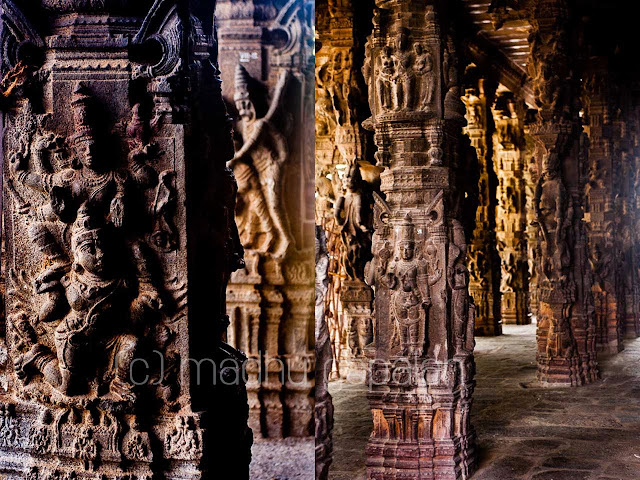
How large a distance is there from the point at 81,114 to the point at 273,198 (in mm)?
5236

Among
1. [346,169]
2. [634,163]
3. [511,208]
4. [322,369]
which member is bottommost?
[322,369]

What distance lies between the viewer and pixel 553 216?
11742 millimetres

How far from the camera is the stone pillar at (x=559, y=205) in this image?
A: 37.9ft

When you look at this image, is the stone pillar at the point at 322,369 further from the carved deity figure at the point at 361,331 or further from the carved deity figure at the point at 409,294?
the carved deity figure at the point at 361,331

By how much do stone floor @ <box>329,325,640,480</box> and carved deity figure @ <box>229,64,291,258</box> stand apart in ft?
7.52

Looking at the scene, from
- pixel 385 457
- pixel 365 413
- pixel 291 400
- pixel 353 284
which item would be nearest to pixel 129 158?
pixel 385 457

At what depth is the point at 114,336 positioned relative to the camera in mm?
2977

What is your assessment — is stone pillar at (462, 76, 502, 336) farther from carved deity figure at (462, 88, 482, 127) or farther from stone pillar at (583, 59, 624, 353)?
Result: stone pillar at (583, 59, 624, 353)

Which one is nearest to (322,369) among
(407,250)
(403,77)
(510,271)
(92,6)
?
(407,250)

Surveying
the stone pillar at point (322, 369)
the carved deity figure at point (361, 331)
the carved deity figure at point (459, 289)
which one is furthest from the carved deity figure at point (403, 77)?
the carved deity figure at point (361, 331)

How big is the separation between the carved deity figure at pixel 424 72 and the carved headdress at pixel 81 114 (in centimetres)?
453

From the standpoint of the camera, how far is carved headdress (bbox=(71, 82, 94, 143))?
291 centimetres

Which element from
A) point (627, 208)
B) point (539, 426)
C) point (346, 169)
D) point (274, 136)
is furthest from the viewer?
point (627, 208)

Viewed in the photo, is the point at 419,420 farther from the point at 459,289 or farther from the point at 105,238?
the point at 105,238
